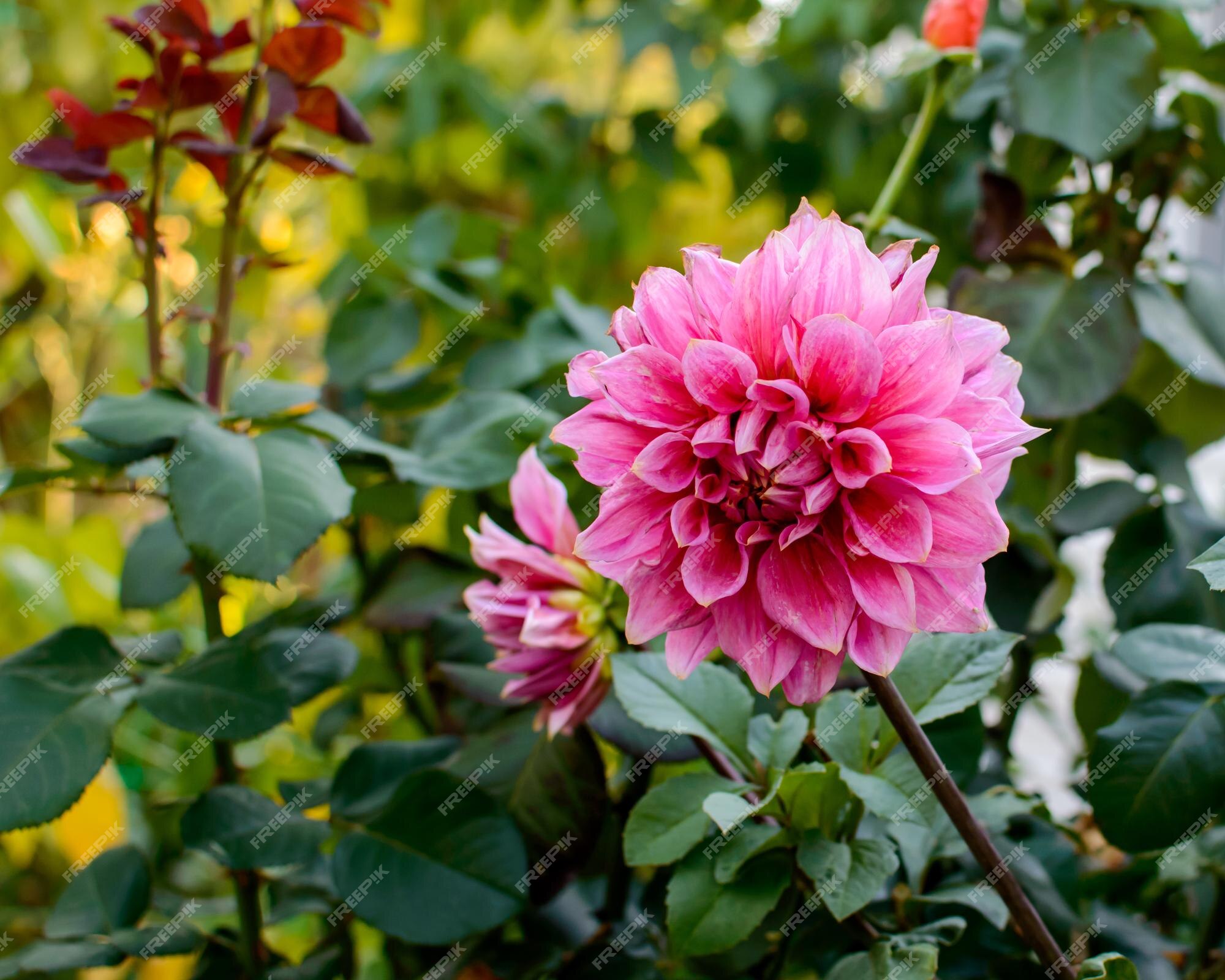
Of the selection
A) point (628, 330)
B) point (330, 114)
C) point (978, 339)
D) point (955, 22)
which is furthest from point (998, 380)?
point (330, 114)

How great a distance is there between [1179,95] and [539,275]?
477 millimetres

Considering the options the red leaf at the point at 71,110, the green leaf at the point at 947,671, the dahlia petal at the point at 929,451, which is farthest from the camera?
the red leaf at the point at 71,110

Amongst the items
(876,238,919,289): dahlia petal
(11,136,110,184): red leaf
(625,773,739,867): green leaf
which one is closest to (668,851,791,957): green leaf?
(625,773,739,867): green leaf

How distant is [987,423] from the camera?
0.28 metres

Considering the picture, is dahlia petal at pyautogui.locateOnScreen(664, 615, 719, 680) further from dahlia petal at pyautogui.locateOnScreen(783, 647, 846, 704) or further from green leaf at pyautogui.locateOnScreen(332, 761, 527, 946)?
green leaf at pyautogui.locateOnScreen(332, 761, 527, 946)

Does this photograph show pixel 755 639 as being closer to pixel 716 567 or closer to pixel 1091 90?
pixel 716 567

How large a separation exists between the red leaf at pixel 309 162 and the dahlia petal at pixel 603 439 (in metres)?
0.25

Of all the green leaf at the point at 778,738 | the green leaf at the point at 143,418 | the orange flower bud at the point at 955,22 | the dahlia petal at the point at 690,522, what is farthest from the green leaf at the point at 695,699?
the orange flower bud at the point at 955,22

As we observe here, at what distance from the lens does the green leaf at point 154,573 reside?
52 centimetres

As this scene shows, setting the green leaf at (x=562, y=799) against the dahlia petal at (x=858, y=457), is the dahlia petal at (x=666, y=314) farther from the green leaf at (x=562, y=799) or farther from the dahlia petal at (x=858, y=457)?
the green leaf at (x=562, y=799)

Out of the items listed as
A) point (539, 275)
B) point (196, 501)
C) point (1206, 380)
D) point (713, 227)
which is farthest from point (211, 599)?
point (713, 227)

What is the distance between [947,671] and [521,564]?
0.18 m

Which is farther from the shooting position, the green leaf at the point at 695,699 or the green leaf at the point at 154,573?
the green leaf at the point at 154,573

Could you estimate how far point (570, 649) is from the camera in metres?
0.39
